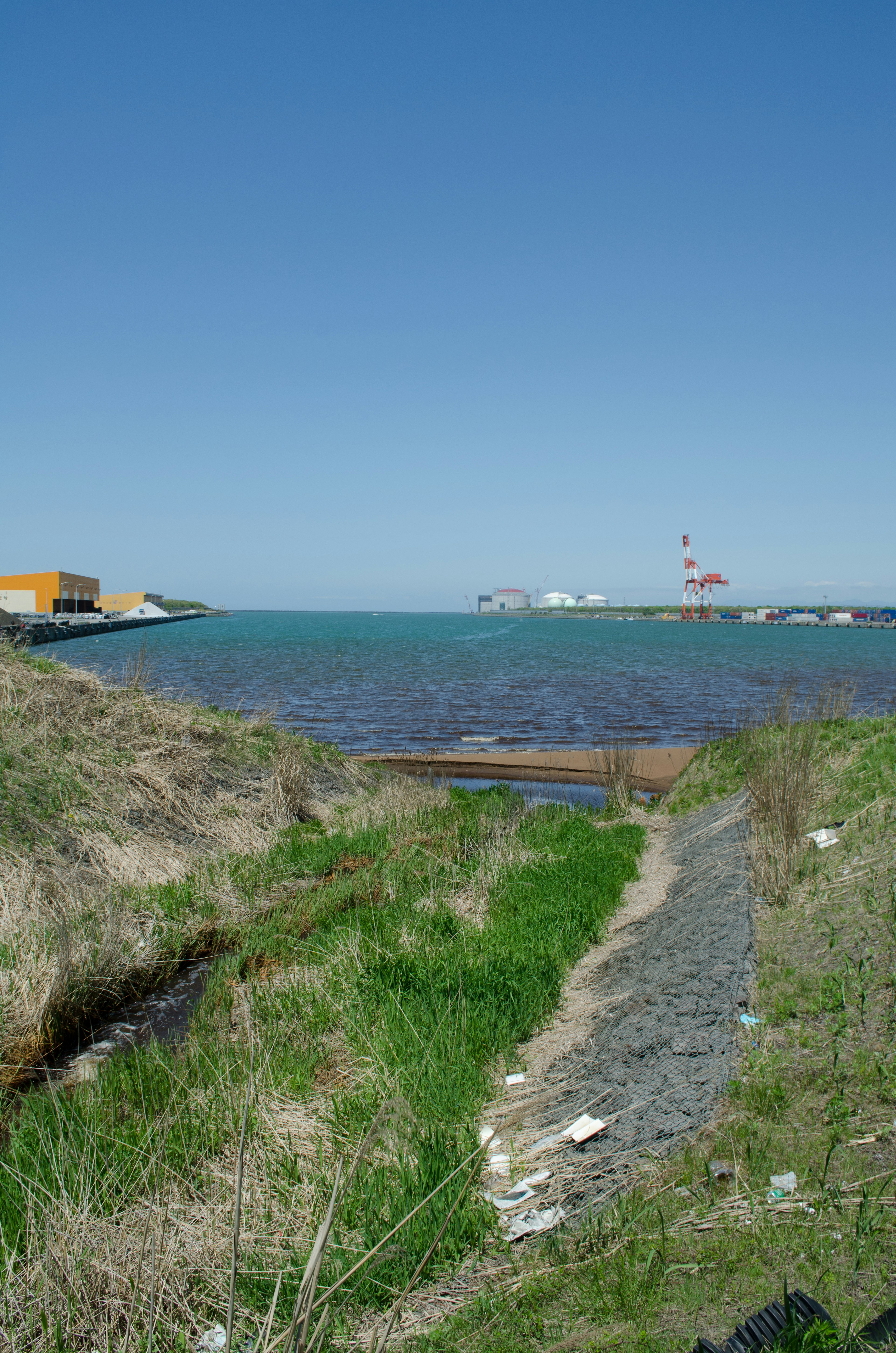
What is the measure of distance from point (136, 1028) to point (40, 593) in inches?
3509

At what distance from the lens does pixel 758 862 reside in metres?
7.72

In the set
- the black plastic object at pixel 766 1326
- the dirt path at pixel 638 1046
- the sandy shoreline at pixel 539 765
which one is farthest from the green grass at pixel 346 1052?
the sandy shoreline at pixel 539 765

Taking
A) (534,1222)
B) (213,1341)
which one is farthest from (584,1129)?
(213,1341)

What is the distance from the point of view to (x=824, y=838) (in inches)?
322

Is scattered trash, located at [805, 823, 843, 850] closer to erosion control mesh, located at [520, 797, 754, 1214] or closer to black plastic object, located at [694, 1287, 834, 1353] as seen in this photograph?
erosion control mesh, located at [520, 797, 754, 1214]

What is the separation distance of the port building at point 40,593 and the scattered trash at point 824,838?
83.5 meters

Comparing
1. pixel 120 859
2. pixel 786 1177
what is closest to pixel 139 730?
pixel 120 859

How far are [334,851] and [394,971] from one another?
5.05 meters

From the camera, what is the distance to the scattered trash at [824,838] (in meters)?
7.89

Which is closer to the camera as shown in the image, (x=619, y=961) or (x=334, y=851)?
(x=619, y=961)

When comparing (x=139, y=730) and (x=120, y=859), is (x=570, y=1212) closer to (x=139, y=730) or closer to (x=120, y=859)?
(x=120, y=859)

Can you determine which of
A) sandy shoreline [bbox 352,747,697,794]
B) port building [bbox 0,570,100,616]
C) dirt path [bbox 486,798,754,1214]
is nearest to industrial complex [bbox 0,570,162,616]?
port building [bbox 0,570,100,616]

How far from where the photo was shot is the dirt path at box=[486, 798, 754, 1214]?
4117 mm

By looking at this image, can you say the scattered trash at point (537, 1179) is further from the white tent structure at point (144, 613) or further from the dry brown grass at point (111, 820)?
the white tent structure at point (144, 613)
